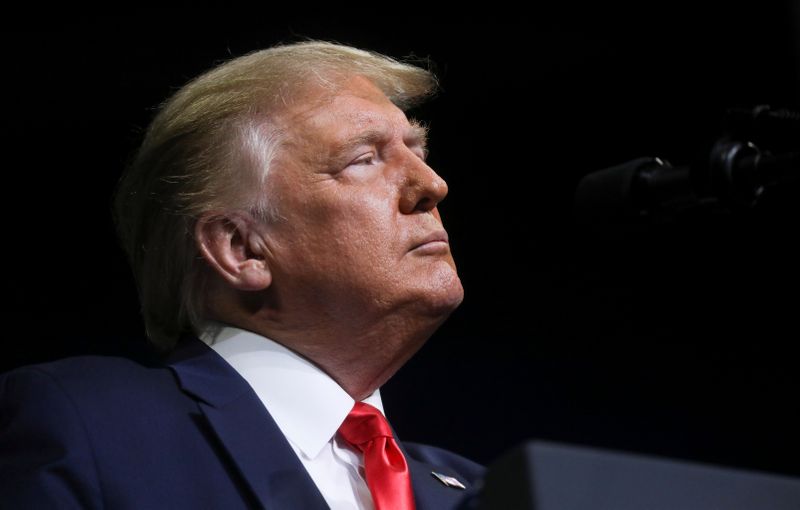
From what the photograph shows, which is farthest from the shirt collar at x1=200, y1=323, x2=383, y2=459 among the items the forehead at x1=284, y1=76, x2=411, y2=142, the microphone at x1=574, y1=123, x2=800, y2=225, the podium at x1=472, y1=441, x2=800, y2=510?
the podium at x1=472, y1=441, x2=800, y2=510

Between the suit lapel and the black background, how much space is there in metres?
1.01

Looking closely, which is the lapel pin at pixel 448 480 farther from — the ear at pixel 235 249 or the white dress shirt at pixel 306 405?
the ear at pixel 235 249

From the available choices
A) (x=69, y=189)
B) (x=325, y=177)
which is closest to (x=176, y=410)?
(x=325, y=177)

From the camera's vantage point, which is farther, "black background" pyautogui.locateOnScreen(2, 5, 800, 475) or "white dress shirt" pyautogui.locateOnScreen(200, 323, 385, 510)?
"black background" pyautogui.locateOnScreen(2, 5, 800, 475)

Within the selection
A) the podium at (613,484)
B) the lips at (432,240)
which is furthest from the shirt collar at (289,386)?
the podium at (613,484)

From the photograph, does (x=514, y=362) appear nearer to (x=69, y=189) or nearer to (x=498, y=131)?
(x=498, y=131)

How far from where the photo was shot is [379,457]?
1.76 meters

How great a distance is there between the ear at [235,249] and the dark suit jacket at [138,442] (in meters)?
0.21

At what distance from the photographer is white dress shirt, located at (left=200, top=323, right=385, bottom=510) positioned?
5.65 ft

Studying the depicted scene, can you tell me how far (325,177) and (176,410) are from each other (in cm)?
50

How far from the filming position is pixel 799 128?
1101mm

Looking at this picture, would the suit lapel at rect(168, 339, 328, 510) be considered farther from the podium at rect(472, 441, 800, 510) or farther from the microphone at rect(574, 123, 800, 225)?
the podium at rect(472, 441, 800, 510)

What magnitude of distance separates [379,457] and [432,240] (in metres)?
0.39

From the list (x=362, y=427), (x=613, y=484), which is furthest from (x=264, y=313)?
(x=613, y=484)
